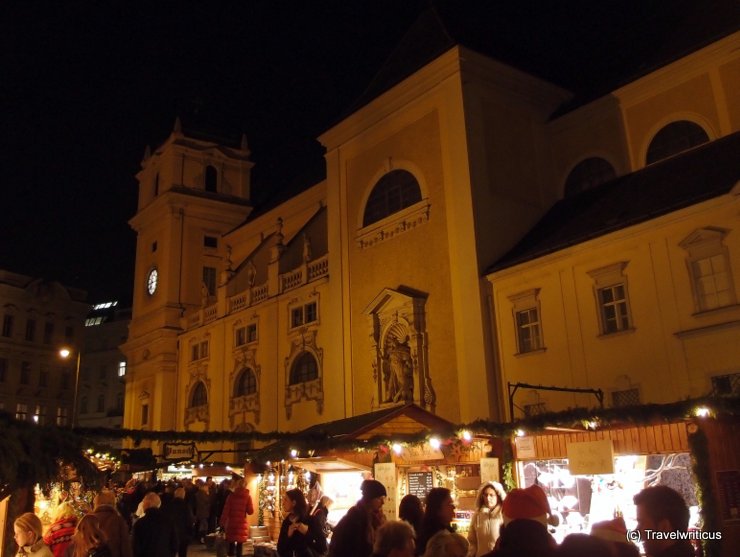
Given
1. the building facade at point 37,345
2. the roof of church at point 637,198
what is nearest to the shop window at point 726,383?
the roof of church at point 637,198

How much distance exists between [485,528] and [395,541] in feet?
12.3

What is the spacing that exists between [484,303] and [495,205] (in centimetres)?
333

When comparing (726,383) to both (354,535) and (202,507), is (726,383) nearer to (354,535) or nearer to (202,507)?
(354,535)

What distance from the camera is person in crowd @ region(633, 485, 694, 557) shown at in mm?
4414

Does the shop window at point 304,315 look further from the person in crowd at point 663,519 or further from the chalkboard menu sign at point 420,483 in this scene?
the person in crowd at point 663,519

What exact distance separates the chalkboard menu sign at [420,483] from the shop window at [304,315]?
50.6ft

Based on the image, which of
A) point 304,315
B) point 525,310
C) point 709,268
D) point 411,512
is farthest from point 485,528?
point 304,315

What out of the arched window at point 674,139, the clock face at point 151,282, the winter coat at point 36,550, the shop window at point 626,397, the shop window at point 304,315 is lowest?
the winter coat at point 36,550

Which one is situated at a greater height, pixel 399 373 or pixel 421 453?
pixel 399 373

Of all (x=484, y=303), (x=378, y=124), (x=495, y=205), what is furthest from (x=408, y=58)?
(x=484, y=303)

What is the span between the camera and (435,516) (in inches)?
263

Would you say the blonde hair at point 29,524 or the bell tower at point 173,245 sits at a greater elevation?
the bell tower at point 173,245

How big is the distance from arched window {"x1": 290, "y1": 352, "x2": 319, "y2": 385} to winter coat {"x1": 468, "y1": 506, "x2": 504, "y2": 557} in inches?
781

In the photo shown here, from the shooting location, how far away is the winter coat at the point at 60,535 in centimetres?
741
